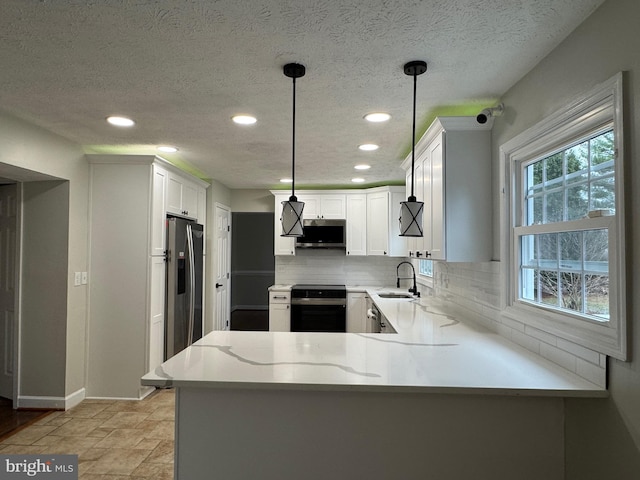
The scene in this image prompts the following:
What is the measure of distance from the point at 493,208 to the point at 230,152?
2.41m

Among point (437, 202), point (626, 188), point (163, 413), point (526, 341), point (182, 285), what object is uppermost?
point (437, 202)

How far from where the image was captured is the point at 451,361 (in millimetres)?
1744

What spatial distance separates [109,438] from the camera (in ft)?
9.05

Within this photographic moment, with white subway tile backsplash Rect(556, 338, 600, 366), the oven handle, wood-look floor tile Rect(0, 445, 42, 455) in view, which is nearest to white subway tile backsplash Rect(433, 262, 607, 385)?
white subway tile backsplash Rect(556, 338, 600, 366)

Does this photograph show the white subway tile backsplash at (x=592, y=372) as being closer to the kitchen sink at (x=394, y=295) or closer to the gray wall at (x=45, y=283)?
the kitchen sink at (x=394, y=295)

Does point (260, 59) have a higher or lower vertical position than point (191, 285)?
higher

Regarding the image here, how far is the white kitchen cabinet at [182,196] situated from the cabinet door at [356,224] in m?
2.02

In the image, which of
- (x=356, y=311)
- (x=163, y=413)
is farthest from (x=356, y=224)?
(x=163, y=413)

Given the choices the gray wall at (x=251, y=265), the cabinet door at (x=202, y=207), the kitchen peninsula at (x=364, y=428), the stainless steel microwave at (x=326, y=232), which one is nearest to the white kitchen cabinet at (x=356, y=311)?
the stainless steel microwave at (x=326, y=232)

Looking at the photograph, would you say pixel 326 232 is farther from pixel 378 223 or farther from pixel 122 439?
pixel 122 439

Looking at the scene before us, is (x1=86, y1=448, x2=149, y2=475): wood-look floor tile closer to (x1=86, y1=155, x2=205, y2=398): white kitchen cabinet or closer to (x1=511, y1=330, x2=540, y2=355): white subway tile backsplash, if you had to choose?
(x1=86, y1=155, x2=205, y2=398): white kitchen cabinet

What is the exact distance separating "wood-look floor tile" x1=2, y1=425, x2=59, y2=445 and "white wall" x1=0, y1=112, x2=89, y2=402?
36cm

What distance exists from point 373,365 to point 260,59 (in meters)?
1.55

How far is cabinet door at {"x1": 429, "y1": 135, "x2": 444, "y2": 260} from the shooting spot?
7.78ft
